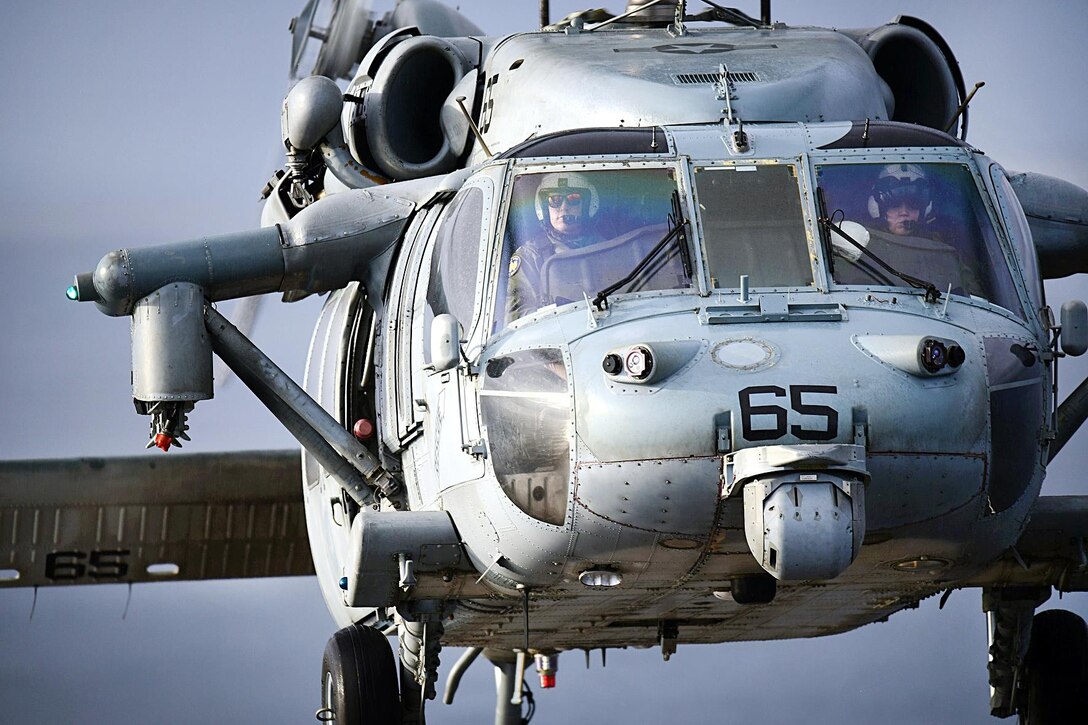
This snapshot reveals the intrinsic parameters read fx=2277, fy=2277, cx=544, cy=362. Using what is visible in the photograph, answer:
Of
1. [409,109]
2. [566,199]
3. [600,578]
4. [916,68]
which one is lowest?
[600,578]

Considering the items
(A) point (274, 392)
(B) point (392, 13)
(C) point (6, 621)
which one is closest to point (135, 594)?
(C) point (6, 621)

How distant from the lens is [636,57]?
12.6 metres

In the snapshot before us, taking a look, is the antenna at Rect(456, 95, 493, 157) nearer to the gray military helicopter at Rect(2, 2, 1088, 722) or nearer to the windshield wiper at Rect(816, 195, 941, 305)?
the gray military helicopter at Rect(2, 2, 1088, 722)

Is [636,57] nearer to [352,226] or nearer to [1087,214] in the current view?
[352,226]

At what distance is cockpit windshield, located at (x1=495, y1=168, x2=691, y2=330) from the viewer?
10.8m

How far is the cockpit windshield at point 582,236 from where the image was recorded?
10750 millimetres

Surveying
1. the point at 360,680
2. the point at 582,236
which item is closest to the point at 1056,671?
the point at 360,680

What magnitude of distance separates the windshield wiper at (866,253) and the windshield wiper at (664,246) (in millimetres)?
667

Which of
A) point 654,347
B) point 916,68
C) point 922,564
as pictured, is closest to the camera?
point 654,347

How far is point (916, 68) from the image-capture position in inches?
544

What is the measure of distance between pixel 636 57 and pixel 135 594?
901cm

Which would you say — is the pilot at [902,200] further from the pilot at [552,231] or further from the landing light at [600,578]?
the landing light at [600,578]

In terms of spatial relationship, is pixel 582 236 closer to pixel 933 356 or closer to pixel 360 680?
pixel 933 356

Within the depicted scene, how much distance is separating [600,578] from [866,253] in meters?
2.02
